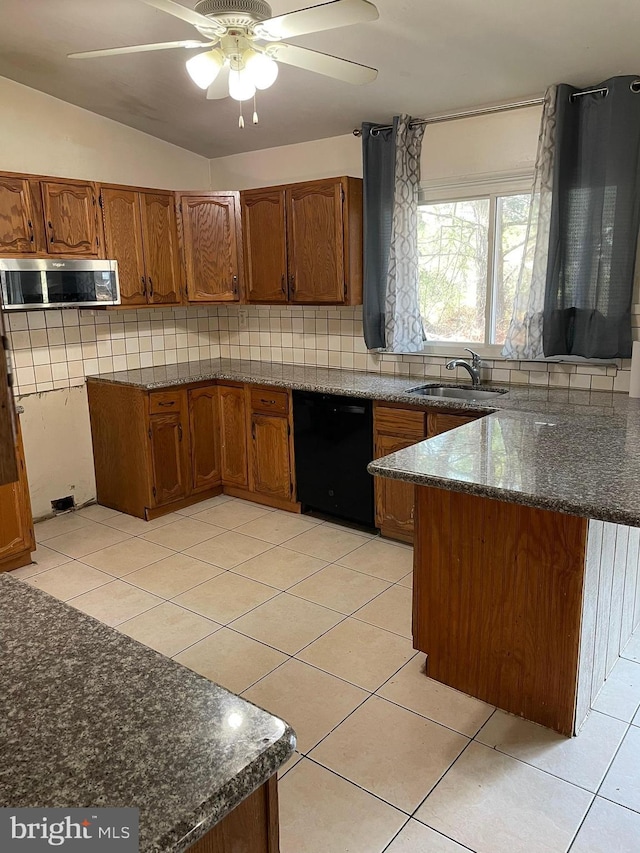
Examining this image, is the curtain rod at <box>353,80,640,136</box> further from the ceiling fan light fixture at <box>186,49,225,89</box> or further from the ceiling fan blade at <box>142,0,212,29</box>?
the ceiling fan blade at <box>142,0,212,29</box>

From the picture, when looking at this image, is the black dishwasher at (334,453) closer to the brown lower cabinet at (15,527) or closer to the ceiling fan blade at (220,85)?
the brown lower cabinet at (15,527)

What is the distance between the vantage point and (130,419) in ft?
13.8

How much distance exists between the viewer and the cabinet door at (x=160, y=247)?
430 centimetres

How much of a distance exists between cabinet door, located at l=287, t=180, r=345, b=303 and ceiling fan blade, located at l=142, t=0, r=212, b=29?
2.02m

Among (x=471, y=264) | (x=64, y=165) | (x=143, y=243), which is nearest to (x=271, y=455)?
(x=143, y=243)

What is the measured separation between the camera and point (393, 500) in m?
3.77

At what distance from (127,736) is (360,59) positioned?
3.20m

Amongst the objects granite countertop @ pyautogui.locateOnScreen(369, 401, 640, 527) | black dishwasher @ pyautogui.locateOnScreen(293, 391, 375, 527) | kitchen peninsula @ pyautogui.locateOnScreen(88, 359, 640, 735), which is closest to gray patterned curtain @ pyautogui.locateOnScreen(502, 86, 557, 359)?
kitchen peninsula @ pyautogui.locateOnScreen(88, 359, 640, 735)

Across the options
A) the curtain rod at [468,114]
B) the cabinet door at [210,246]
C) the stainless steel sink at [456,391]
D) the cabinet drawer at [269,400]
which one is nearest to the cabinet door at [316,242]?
the curtain rod at [468,114]

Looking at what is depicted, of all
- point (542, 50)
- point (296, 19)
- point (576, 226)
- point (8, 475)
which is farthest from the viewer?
point (576, 226)

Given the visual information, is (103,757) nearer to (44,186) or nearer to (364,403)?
(364,403)

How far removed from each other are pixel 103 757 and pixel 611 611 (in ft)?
6.86

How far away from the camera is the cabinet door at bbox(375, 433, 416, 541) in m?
3.69

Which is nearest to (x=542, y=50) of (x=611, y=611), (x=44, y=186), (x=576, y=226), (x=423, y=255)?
(x=576, y=226)
